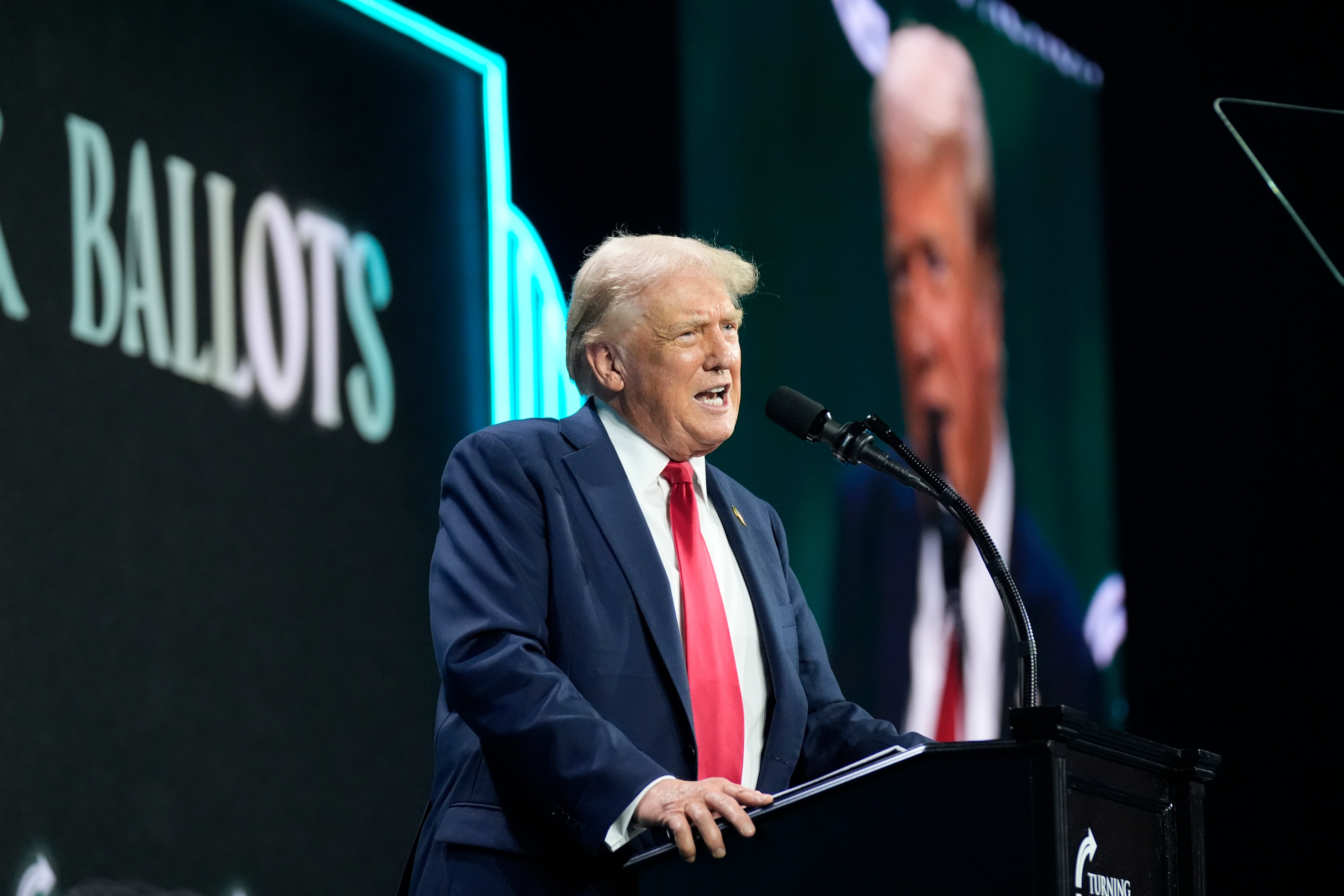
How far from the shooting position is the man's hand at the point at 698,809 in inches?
61.4

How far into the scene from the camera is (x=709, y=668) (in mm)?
1946

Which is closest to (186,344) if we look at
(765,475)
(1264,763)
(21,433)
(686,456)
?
(21,433)

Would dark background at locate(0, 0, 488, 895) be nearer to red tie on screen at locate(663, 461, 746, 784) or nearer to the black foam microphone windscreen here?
red tie on screen at locate(663, 461, 746, 784)

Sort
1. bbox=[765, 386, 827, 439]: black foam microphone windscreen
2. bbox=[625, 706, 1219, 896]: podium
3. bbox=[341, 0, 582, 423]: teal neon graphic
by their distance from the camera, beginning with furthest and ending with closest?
1. bbox=[341, 0, 582, 423]: teal neon graphic
2. bbox=[765, 386, 827, 439]: black foam microphone windscreen
3. bbox=[625, 706, 1219, 896]: podium

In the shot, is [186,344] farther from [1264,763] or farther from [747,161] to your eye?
[1264,763]

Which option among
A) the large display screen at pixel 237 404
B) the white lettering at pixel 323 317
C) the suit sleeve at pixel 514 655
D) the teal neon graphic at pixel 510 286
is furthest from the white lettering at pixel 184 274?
the suit sleeve at pixel 514 655

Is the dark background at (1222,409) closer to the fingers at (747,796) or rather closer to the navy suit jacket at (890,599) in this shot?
the navy suit jacket at (890,599)

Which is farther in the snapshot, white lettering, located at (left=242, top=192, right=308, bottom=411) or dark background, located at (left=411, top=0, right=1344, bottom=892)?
dark background, located at (left=411, top=0, right=1344, bottom=892)

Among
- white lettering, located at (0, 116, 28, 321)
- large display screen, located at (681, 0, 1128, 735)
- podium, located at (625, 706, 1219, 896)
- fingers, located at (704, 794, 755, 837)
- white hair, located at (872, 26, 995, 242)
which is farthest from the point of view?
white hair, located at (872, 26, 995, 242)

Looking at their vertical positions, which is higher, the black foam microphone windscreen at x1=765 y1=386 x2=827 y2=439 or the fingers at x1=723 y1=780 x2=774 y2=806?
the black foam microphone windscreen at x1=765 y1=386 x2=827 y2=439

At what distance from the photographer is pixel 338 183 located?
10.5 ft

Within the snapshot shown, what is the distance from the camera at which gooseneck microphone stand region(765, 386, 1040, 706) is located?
5.96 feet

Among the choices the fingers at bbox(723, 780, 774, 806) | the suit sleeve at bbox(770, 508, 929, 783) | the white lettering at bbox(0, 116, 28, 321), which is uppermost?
→ the white lettering at bbox(0, 116, 28, 321)

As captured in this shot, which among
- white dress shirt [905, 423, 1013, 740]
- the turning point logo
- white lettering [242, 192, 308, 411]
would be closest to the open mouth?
the turning point logo
